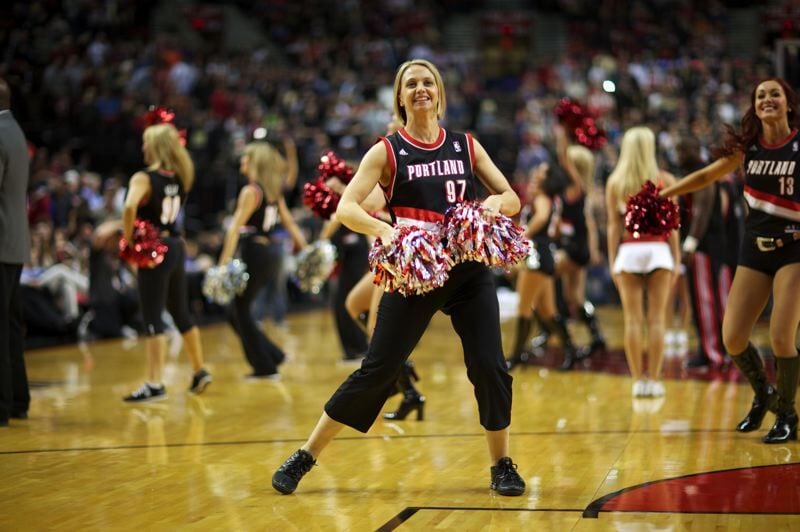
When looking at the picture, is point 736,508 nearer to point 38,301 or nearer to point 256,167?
point 256,167

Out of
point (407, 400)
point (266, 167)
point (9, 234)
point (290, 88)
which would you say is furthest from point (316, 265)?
point (290, 88)

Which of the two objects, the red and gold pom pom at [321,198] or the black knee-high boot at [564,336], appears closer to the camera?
the red and gold pom pom at [321,198]

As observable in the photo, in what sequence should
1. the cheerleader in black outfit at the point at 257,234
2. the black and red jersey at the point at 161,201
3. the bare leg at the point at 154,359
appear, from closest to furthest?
the black and red jersey at the point at 161,201, the bare leg at the point at 154,359, the cheerleader in black outfit at the point at 257,234

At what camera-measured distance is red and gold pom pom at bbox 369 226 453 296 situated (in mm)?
4340

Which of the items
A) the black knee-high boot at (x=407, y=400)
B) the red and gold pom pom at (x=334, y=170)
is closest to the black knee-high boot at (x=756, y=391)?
the black knee-high boot at (x=407, y=400)

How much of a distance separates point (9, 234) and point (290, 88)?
1444 centimetres

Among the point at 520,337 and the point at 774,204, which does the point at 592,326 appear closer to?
the point at 520,337

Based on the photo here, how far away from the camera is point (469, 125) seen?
776 inches

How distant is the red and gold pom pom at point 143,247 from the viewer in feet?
24.7

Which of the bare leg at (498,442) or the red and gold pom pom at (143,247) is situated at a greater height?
the red and gold pom pom at (143,247)

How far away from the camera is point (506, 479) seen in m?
4.72

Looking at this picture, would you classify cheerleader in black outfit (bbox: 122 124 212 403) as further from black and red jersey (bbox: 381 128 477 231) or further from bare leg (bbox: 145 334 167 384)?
black and red jersey (bbox: 381 128 477 231)

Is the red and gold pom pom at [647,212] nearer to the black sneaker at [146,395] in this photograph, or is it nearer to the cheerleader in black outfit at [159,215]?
the cheerleader in black outfit at [159,215]

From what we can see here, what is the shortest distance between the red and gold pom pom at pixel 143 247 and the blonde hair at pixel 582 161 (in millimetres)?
3748
